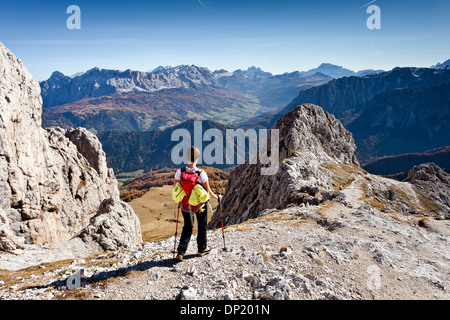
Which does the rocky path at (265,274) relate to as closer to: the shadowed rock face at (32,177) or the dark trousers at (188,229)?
the dark trousers at (188,229)

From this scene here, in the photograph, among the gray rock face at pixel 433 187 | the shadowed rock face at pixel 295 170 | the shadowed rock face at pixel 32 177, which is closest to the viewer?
the shadowed rock face at pixel 32 177

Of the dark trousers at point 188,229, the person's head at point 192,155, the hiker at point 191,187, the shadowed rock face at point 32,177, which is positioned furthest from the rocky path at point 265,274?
the shadowed rock face at point 32,177

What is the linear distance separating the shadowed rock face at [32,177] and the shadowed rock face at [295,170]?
87.9 ft

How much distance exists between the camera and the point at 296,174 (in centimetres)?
4838

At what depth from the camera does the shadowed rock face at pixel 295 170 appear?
1748 inches

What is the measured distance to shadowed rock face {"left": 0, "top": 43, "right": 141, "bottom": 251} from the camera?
3722 cm

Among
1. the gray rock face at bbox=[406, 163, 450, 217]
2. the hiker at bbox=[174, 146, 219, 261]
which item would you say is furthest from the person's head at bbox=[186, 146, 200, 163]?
the gray rock face at bbox=[406, 163, 450, 217]

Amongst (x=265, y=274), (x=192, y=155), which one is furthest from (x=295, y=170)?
(x=192, y=155)

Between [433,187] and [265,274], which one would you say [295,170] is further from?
[433,187]

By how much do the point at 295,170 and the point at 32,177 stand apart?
53782mm

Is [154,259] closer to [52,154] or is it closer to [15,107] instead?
[15,107]

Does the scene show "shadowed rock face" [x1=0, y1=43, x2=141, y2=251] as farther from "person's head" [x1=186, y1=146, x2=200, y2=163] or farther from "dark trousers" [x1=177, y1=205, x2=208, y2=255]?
"person's head" [x1=186, y1=146, x2=200, y2=163]
